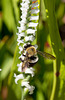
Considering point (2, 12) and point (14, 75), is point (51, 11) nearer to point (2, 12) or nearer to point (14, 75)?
point (14, 75)

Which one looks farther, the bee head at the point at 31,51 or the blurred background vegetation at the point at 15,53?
the blurred background vegetation at the point at 15,53

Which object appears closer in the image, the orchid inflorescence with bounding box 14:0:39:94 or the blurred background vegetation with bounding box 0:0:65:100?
the orchid inflorescence with bounding box 14:0:39:94

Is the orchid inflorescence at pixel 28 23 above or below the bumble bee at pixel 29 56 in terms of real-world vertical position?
above

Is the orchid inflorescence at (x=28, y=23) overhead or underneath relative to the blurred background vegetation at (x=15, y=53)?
overhead

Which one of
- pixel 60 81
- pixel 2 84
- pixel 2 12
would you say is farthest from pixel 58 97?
pixel 2 12

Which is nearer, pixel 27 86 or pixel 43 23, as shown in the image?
pixel 27 86

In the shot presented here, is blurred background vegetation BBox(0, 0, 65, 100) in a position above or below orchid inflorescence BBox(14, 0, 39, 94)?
below

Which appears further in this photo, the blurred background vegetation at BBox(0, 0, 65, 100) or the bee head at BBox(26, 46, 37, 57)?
the blurred background vegetation at BBox(0, 0, 65, 100)

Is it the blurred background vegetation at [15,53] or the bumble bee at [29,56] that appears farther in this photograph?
the blurred background vegetation at [15,53]
